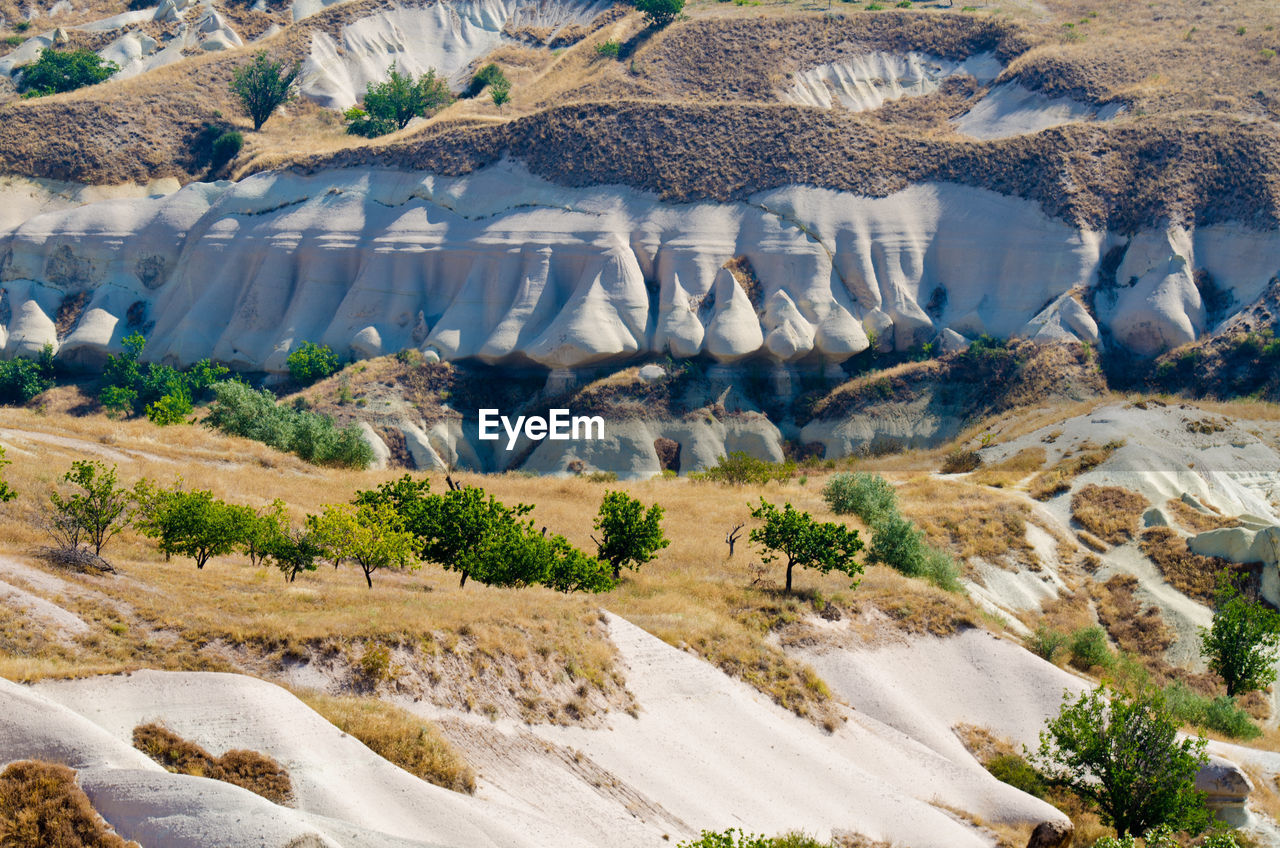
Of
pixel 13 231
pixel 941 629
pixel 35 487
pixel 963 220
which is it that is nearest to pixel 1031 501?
pixel 941 629

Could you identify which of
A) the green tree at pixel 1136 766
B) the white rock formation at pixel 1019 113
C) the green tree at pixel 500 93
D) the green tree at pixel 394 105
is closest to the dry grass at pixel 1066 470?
the green tree at pixel 1136 766

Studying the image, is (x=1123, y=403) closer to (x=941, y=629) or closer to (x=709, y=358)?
(x=709, y=358)

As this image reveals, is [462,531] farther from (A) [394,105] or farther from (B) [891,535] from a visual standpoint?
(A) [394,105]

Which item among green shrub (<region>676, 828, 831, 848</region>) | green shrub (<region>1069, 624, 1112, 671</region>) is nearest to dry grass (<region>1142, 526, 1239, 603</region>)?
green shrub (<region>1069, 624, 1112, 671</region>)

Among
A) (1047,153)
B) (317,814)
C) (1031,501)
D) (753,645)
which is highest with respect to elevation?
(1047,153)

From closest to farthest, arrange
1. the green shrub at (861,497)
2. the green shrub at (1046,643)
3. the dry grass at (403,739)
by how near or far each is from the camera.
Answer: the dry grass at (403,739) → the green shrub at (1046,643) → the green shrub at (861,497)

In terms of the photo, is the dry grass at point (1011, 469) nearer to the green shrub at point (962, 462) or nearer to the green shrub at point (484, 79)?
the green shrub at point (962, 462)

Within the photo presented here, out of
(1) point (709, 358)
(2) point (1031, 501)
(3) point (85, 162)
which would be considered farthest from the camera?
(3) point (85, 162)
